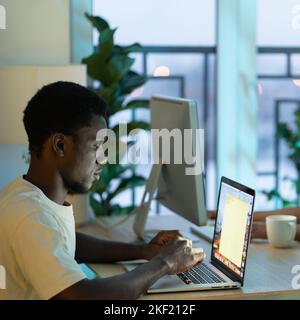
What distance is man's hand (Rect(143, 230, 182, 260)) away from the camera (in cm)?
225

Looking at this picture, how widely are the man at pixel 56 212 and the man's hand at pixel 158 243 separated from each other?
0.24 m

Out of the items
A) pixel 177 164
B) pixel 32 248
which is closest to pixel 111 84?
pixel 177 164

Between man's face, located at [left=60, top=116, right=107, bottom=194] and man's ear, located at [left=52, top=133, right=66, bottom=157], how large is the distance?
0.05 feet

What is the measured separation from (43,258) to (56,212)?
20 centimetres

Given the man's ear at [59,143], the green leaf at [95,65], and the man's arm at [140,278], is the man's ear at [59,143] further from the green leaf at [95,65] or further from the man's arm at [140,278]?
the green leaf at [95,65]

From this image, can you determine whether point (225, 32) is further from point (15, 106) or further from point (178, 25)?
point (15, 106)

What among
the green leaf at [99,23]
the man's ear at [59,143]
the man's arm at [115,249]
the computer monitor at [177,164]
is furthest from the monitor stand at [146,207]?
the green leaf at [99,23]

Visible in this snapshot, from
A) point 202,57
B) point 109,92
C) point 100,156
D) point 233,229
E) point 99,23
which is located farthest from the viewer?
point 202,57

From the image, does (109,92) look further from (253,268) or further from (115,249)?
(253,268)

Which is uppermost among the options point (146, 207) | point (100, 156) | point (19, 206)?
point (100, 156)

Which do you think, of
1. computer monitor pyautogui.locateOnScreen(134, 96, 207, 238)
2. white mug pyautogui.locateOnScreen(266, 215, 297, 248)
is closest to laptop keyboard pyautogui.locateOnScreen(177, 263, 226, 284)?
computer monitor pyautogui.locateOnScreen(134, 96, 207, 238)

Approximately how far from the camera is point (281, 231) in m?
2.43

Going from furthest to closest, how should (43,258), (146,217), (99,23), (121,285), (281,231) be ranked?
(99,23) < (146,217) < (281,231) < (121,285) < (43,258)

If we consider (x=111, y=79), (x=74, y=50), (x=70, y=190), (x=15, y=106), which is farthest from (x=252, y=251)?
(x=74, y=50)
